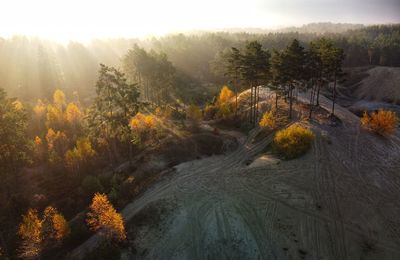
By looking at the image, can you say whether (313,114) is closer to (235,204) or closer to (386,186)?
(386,186)

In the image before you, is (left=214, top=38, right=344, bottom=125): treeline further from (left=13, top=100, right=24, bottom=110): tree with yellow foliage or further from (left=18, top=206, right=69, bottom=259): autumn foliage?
(left=18, top=206, right=69, bottom=259): autumn foliage

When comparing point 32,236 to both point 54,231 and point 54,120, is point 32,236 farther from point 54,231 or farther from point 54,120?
point 54,120

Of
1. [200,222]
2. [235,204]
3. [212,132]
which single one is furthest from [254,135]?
[200,222]

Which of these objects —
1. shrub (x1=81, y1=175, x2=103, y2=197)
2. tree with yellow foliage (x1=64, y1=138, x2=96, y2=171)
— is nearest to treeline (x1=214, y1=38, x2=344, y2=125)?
tree with yellow foliage (x1=64, y1=138, x2=96, y2=171)

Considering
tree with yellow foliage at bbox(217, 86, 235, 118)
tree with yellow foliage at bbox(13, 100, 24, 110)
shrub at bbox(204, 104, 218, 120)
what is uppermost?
tree with yellow foliage at bbox(13, 100, 24, 110)

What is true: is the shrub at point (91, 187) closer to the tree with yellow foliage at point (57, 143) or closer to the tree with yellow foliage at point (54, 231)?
the tree with yellow foliage at point (54, 231)

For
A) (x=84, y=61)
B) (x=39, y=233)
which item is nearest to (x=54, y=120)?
(x=39, y=233)

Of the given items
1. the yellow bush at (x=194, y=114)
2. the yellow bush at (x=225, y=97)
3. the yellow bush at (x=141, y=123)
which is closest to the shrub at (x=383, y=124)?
the yellow bush at (x=225, y=97)
